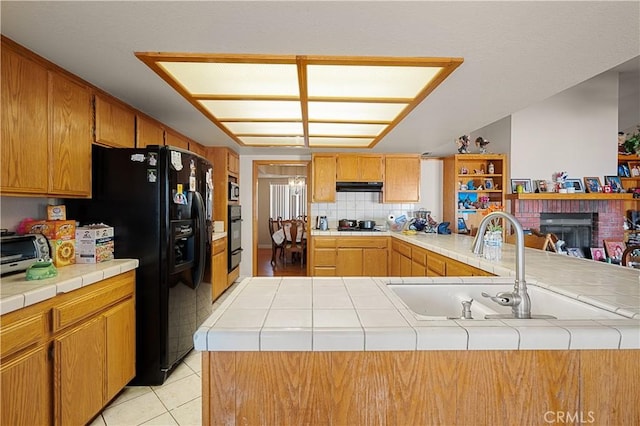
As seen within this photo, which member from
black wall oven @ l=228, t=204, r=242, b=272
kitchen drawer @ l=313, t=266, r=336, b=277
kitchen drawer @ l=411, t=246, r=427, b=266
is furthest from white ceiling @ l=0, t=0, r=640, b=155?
kitchen drawer @ l=313, t=266, r=336, b=277

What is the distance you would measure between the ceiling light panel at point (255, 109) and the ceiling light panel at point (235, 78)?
17cm

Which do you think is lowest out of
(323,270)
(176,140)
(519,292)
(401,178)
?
(323,270)

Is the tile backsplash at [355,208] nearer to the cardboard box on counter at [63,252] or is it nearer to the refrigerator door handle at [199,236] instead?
the refrigerator door handle at [199,236]

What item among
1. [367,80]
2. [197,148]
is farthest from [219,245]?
[367,80]

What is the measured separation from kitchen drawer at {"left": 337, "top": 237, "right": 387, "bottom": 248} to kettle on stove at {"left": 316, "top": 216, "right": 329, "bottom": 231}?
41 centimetres

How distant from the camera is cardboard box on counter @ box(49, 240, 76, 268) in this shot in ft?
5.67

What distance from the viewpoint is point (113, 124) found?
221 centimetres

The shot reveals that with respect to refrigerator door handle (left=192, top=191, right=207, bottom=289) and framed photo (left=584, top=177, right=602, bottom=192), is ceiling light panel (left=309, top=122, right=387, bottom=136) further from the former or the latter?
framed photo (left=584, top=177, right=602, bottom=192)

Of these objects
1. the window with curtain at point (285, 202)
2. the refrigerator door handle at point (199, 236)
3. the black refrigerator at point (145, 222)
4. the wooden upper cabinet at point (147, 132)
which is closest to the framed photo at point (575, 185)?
the refrigerator door handle at point (199, 236)

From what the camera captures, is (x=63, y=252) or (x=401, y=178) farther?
(x=401, y=178)

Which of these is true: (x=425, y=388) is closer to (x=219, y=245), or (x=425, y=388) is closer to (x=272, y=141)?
(x=272, y=141)

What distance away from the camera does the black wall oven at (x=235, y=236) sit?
418cm

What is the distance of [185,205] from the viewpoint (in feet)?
7.42

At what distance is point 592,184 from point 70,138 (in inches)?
256
